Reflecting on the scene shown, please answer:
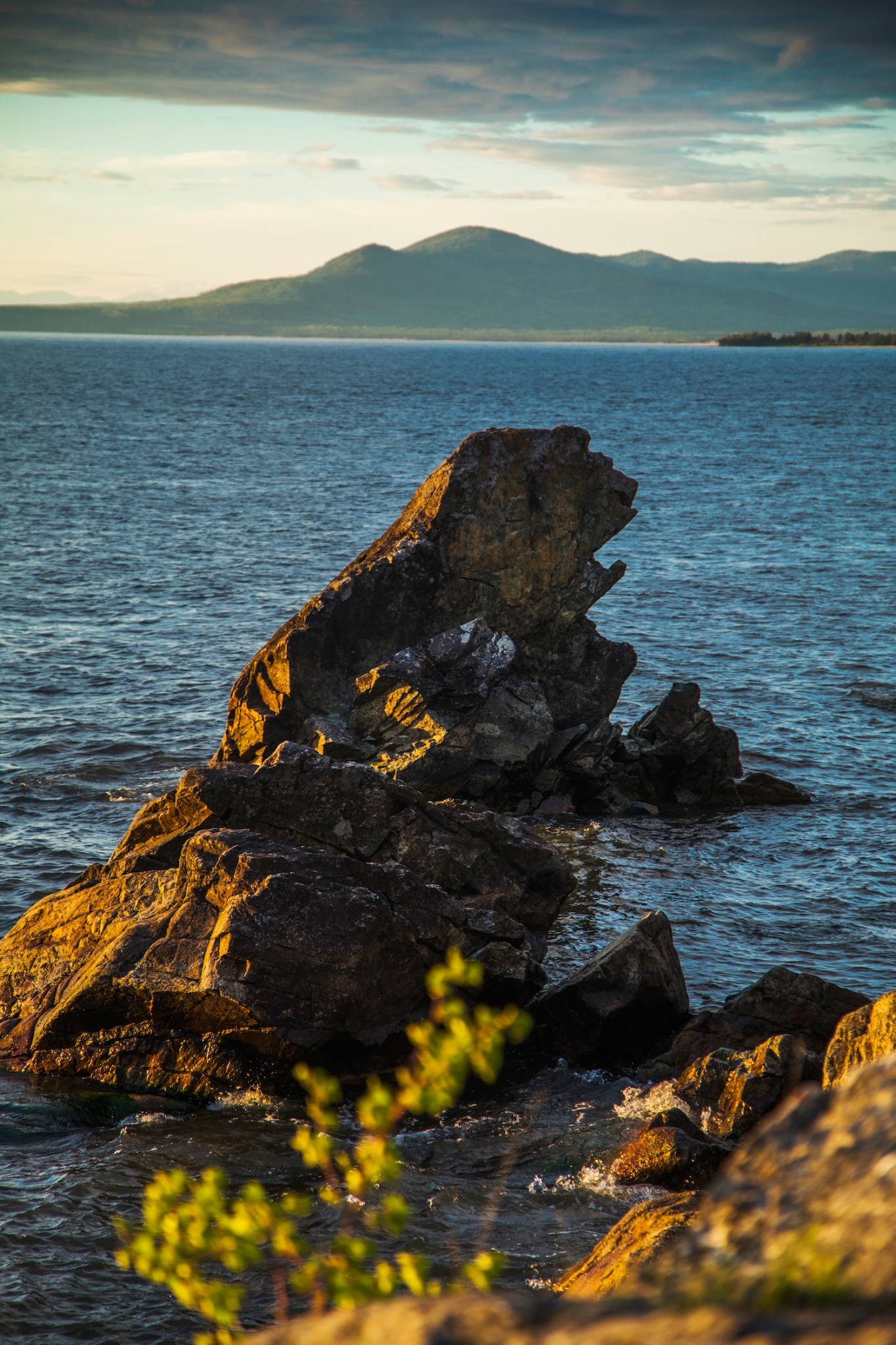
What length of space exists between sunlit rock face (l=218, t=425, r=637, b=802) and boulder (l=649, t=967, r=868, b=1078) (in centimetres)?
1216

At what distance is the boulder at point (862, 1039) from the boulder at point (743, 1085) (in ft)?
3.59

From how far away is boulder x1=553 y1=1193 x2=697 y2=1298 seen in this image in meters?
10.5

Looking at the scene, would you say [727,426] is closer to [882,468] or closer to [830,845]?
[882,468]

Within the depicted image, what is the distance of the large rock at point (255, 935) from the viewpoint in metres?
16.5

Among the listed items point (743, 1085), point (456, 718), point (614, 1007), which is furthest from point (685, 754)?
point (743, 1085)

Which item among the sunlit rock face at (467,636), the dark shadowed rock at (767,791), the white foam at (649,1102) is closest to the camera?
the white foam at (649,1102)

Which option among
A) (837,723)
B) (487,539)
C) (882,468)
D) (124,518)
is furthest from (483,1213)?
(882,468)

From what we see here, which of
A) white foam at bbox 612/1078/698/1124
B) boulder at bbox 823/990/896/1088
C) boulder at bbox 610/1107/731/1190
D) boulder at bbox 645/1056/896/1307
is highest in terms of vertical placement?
boulder at bbox 645/1056/896/1307

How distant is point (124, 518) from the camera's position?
69.2m

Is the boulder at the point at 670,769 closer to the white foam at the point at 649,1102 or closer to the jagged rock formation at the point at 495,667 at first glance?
the jagged rock formation at the point at 495,667

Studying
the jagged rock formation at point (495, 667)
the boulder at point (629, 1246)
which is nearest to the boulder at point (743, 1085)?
the boulder at point (629, 1246)

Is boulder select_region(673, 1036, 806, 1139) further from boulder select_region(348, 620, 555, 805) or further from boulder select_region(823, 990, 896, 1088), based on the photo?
boulder select_region(348, 620, 555, 805)

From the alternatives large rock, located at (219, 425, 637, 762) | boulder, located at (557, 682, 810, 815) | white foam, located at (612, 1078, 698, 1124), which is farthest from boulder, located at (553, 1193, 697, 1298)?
large rock, located at (219, 425, 637, 762)

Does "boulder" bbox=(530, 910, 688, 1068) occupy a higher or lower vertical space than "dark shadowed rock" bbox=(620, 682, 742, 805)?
lower
